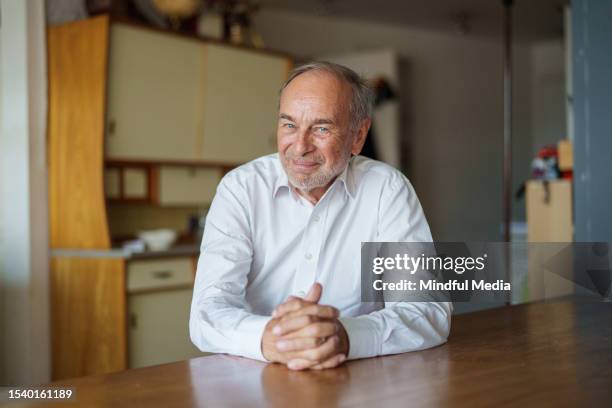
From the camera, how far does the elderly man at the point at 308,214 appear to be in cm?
167

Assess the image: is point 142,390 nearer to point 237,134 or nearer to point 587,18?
point 587,18

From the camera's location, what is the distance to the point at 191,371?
4.10 ft

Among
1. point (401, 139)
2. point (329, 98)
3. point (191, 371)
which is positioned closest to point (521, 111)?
point (401, 139)

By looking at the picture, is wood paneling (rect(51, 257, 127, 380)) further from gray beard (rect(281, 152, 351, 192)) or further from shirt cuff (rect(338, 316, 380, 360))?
shirt cuff (rect(338, 316, 380, 360))

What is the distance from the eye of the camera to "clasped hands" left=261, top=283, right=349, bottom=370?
1.25 m

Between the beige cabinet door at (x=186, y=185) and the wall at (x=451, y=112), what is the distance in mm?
1920

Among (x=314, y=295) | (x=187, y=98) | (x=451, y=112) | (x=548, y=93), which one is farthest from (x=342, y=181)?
(x=548, y=93)

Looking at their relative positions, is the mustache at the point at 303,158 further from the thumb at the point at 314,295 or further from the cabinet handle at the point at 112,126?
the cabinet handle at the point at 112,126

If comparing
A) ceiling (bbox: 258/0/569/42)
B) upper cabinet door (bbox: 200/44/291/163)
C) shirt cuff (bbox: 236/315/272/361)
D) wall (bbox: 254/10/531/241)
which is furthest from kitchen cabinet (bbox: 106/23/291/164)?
shirt cuff (bbox: 236/315/272/361)

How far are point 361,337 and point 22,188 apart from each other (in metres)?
2.54

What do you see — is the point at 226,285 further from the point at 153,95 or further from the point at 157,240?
the point at 153,95

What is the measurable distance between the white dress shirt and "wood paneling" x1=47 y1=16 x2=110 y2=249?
2.13 meters

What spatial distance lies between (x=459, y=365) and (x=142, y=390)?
1.79 ft

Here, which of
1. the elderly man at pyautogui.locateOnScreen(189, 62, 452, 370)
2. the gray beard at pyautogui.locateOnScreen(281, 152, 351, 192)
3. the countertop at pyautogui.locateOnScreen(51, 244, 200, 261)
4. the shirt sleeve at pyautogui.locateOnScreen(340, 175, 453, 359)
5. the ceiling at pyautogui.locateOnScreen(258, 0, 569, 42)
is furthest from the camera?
the ceiling at pyautogui.locateOnScreen(258, 0, 569, 42)
